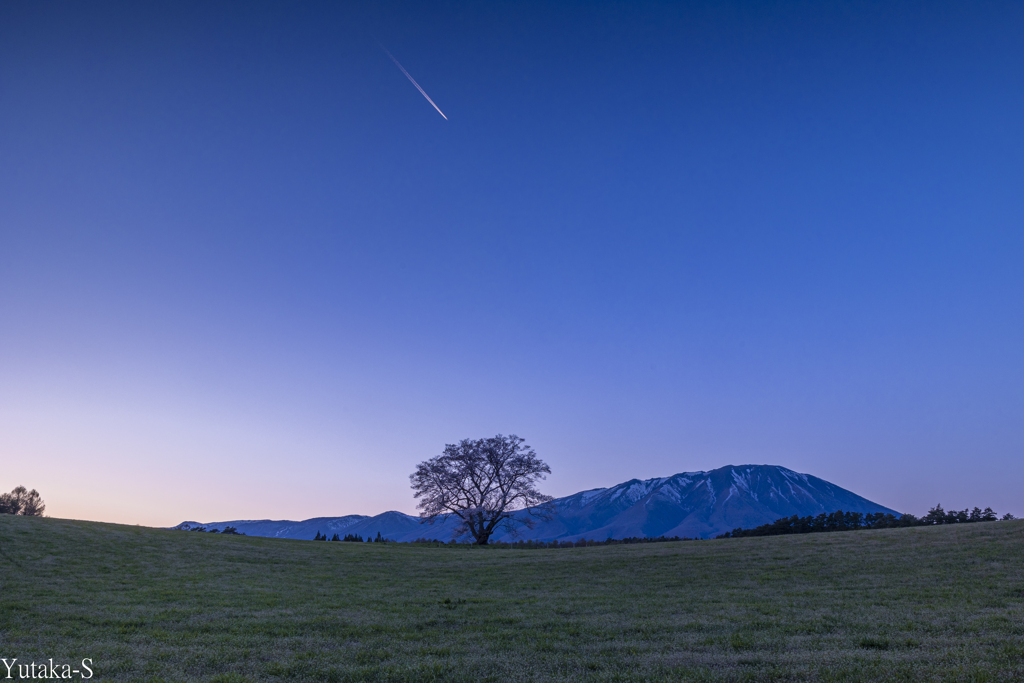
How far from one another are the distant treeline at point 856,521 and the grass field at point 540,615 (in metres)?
18.3

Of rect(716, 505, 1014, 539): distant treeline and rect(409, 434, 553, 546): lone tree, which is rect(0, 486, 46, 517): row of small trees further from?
rect(716, 505, 1014, 539): distant treeline

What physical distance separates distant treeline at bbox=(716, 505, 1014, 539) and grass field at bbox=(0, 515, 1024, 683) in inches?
720

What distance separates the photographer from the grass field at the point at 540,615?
35.6 ft

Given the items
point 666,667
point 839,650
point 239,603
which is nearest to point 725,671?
point 666,667

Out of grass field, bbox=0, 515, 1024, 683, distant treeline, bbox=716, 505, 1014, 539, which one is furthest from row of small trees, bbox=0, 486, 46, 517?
distant treeline, bbox=716, 505, 1014, 539

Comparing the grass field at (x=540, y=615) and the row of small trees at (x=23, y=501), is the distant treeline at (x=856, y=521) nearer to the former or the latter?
the grass field at (x=540, y=615)

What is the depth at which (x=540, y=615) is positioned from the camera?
17.5 metres

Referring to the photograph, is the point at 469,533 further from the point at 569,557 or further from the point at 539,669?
the point at 539,669

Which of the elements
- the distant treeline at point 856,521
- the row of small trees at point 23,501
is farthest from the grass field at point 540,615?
the row of small trees at point 23,501

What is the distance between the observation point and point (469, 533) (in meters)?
83.9

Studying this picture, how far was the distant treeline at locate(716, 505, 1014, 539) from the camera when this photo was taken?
50312mm

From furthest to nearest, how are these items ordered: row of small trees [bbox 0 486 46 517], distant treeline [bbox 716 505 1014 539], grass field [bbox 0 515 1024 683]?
row of small trees [bbox 0 486 46 517] → distant treeline [bbox 716 505 1014 539] → grass field [bbox 0 515 1024 683]

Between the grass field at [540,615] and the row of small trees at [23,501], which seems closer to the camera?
the grass field at [540,615]

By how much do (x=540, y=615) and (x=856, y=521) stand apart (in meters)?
60.8
